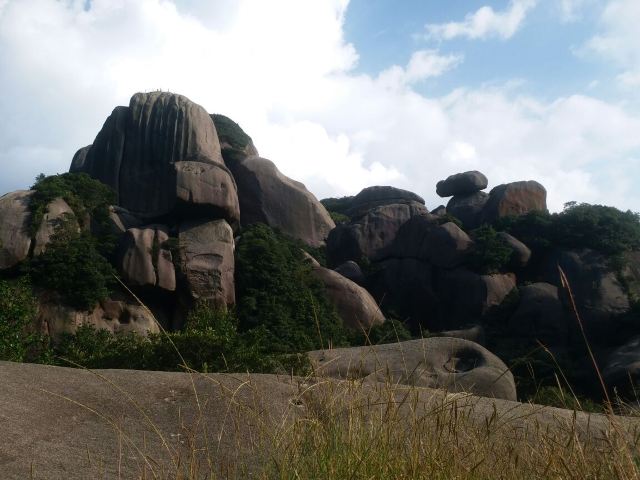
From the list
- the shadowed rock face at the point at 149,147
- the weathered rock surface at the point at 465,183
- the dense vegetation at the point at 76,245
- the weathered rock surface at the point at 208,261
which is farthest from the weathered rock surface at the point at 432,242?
the dense vegetation at the point at 76,245

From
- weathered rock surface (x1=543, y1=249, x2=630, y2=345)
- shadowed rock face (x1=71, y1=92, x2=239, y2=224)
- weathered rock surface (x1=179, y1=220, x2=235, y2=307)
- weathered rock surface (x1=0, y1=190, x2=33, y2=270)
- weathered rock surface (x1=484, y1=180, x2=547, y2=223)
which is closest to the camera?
weathered rock surface (x1=0, y1=190, x2=33, y2=270)

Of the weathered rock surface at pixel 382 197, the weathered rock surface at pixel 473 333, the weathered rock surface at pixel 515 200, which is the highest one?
the weathered rock surface at pixel 382 197

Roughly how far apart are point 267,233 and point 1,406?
2316 cm

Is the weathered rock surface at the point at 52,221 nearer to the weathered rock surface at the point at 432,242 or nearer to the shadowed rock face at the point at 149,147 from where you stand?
the shadowed rock face at the point at 149,147

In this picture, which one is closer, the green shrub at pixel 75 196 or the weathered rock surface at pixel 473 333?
the green shrub at pixel 75 196

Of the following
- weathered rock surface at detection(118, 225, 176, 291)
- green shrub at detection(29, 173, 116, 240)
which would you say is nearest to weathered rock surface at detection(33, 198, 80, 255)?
green shrub at detection(29, 173, 116, 240)

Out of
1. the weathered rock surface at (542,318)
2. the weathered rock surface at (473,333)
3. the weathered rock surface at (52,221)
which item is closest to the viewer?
the weathered rock surface at (52,221)

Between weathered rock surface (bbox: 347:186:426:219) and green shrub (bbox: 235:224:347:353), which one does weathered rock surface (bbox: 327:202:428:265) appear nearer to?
green shrub (bbox: 235:224:347:353)

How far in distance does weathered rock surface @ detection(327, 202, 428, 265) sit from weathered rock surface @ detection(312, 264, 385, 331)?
210 inches

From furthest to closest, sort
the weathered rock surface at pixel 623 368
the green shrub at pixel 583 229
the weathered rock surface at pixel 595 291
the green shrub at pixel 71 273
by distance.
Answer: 1. the green shrub at pixel 583 229
2. the weathered rock surface at pixel 595 291
3. the green shrub at pixel 71 273
4. the weathered rock surface at pixel 623 368

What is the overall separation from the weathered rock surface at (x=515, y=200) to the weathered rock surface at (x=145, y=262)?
1679 centimetres

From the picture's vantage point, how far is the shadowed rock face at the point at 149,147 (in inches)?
1228

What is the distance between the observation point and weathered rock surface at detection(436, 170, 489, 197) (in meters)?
40.7

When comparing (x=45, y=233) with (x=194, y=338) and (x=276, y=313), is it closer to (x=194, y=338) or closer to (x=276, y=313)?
(x=276, y=313)
